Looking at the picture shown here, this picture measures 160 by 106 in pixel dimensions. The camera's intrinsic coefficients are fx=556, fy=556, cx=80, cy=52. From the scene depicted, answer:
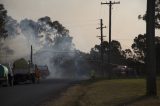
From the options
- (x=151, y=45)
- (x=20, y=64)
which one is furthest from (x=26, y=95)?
(x=20, y=64)

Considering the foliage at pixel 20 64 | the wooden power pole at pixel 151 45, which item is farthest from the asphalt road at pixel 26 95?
the foliage at pixel 20 64

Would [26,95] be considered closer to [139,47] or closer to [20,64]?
[20,64]

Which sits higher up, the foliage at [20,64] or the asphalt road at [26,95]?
the foliage at [20,64]

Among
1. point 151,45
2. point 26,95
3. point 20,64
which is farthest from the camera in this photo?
point 20,64

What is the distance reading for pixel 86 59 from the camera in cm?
11869

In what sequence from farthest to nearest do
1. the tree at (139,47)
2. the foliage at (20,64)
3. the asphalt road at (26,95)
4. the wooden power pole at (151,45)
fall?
the tree at (139,47), the foliage at (20,64), the wooden power pole at (151,45), the asphalt road at (26,95)

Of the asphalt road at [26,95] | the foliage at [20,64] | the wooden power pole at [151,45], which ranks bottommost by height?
the asphalt road at [26,95]

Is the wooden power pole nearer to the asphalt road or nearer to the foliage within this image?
the asphalt road

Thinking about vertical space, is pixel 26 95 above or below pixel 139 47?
below

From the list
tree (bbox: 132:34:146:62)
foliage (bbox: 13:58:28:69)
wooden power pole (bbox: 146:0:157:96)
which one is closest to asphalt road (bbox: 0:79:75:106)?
wooden power pole (bbox: 146:0:157:96)

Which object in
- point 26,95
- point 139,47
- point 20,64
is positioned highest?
point 139,47

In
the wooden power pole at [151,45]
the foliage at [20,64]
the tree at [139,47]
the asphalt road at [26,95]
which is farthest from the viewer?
the tree at [139,47]

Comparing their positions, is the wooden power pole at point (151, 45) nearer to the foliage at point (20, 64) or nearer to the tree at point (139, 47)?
the foliage at point (20, 64)

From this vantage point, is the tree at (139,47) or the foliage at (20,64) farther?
the tree at (139,47)
